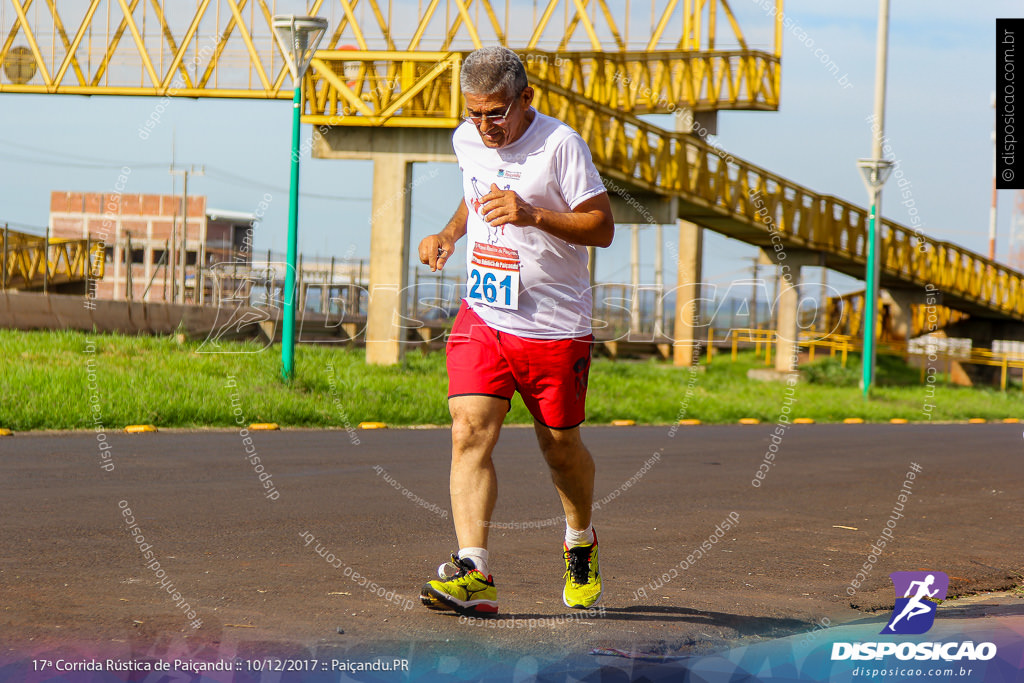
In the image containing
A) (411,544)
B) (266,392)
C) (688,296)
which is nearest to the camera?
(411,544)

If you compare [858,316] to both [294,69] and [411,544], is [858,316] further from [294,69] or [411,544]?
[411,544]

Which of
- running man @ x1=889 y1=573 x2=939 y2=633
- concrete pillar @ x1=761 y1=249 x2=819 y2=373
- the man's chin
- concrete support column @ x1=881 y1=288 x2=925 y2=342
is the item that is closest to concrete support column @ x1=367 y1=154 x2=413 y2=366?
concrete pillar @ x1=761 y1=249 x2=819 y2=373

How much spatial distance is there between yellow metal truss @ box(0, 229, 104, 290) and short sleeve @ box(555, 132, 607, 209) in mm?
18006

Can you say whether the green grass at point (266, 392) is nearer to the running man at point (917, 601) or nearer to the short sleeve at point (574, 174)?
the short sleeve at point (574, 174)

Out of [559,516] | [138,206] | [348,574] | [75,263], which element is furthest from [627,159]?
[138,206]

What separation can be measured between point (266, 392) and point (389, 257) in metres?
6.15

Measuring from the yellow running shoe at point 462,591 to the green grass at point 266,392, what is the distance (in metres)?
8.50

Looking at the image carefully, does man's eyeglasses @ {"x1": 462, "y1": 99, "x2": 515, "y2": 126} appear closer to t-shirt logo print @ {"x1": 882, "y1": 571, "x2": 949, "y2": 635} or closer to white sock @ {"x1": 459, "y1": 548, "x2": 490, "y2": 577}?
white sock @ {"x1": 459, "y1": 548, "x2": 490, "y2": 577}

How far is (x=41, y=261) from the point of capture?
28.9 metres

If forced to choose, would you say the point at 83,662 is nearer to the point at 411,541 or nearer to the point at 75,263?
the point at 411,541

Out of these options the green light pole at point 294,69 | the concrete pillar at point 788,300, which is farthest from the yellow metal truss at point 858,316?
the green light pole at point 294,69

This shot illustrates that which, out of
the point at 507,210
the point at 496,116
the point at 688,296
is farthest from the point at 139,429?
the point at 688,296

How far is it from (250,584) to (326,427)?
9082 millimetres

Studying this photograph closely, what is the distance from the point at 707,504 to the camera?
28.3 ft
